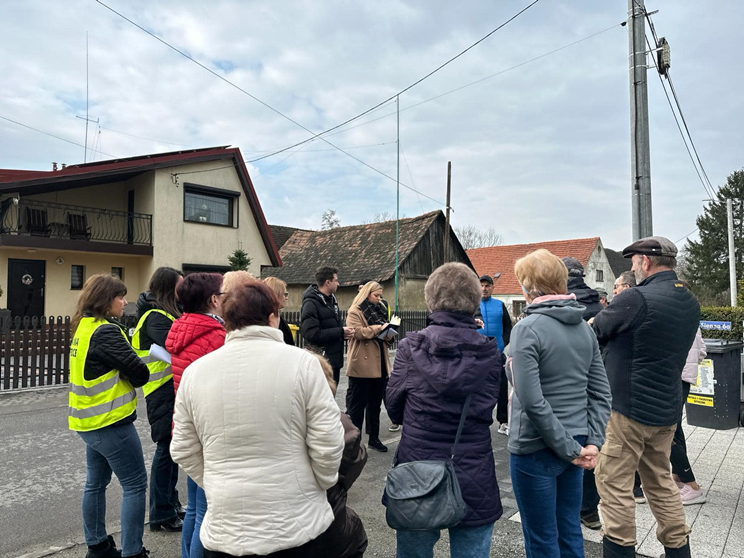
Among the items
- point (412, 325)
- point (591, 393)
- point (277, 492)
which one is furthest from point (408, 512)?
point (412, 325)

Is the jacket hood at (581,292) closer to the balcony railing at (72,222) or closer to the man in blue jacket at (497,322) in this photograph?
the man in blue jacket at (497,322)

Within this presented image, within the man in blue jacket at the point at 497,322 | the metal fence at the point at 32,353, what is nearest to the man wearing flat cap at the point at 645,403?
the man in blue jacket at the point at 497,322

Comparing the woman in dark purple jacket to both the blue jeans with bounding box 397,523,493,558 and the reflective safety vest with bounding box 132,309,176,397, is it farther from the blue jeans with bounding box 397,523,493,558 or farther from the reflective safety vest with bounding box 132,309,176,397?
the reflective safety vest with bounding box 132,309,176,397

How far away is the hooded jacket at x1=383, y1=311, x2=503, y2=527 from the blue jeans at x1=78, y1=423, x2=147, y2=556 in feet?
5.88

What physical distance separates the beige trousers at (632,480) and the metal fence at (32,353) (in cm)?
885

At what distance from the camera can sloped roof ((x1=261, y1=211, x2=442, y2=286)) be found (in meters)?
23.7

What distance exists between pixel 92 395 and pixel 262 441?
1767 mm

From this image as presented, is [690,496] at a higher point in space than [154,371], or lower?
lower

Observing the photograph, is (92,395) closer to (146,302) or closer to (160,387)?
(160,387)

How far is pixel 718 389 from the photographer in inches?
254

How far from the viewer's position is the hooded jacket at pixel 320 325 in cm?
554

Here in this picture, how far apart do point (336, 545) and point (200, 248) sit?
59.4 feet

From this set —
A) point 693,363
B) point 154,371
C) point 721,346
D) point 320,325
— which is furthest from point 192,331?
point 721,346

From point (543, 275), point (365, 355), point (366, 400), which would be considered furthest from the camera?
point (366, 400)
